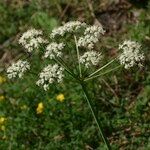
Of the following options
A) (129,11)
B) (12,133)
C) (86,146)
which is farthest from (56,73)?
(129,11)

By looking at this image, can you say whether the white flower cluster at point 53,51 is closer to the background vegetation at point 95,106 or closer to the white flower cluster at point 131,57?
the white flower cluster at point 131,57

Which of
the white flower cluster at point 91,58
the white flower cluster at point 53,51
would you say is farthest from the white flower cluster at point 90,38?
the white flower cluster at point 53,51

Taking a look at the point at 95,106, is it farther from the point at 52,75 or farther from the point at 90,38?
the point at 52,75

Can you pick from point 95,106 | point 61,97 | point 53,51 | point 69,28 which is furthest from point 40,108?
point 53,51

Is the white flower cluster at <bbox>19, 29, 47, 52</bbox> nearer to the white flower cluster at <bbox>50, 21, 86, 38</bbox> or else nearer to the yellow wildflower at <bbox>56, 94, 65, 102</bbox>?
the white flower cluster at <bbox>50, 21, 86, 38</bbox>

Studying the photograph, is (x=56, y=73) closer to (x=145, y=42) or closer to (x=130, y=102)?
(x=130, y=102)

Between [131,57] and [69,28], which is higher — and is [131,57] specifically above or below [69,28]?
below

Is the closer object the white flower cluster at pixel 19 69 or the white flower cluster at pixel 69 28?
the white flower cluster at pixel 19 69

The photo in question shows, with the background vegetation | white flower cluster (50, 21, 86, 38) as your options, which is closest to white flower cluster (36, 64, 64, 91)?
white flower cluster (50, 21, 86, 38)
